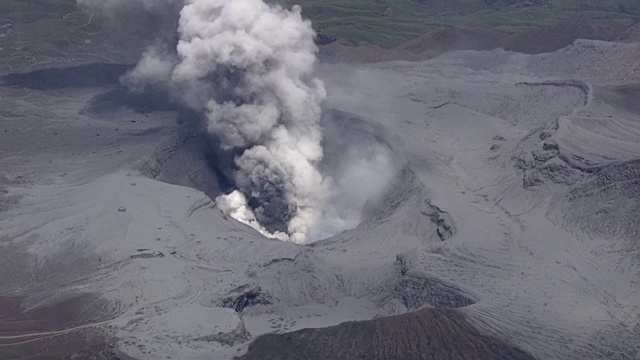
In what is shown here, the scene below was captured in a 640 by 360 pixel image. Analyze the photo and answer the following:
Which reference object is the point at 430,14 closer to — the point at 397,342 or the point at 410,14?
the point at 410,14

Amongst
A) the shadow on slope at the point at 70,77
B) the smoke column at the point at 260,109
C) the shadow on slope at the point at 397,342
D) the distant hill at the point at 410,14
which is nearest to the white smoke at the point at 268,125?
the smoke column at the point at 260,109

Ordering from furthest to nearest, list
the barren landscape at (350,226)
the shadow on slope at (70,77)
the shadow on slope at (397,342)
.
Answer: the shadow on slope at (70,77) → the barren landscape at (350,226) → the shadow on slope at (397,342)

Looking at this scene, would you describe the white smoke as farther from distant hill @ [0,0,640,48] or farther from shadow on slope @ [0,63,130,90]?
distant hill @ [0,0,640,48]

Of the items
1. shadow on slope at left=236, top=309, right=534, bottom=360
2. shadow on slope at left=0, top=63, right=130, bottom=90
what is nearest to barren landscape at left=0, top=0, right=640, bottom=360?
shadow on slope at left=236, top=309, right=534, bottom=360

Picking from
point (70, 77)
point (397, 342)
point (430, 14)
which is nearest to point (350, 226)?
point (397, 342)

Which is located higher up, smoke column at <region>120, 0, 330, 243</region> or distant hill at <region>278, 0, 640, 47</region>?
smoke column at <region>120, 0, 330, 243</region>

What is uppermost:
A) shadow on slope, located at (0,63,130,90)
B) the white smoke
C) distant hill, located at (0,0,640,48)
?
the white smoke

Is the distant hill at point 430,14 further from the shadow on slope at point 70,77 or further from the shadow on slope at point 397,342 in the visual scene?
the shadow on slope at point 397,342
